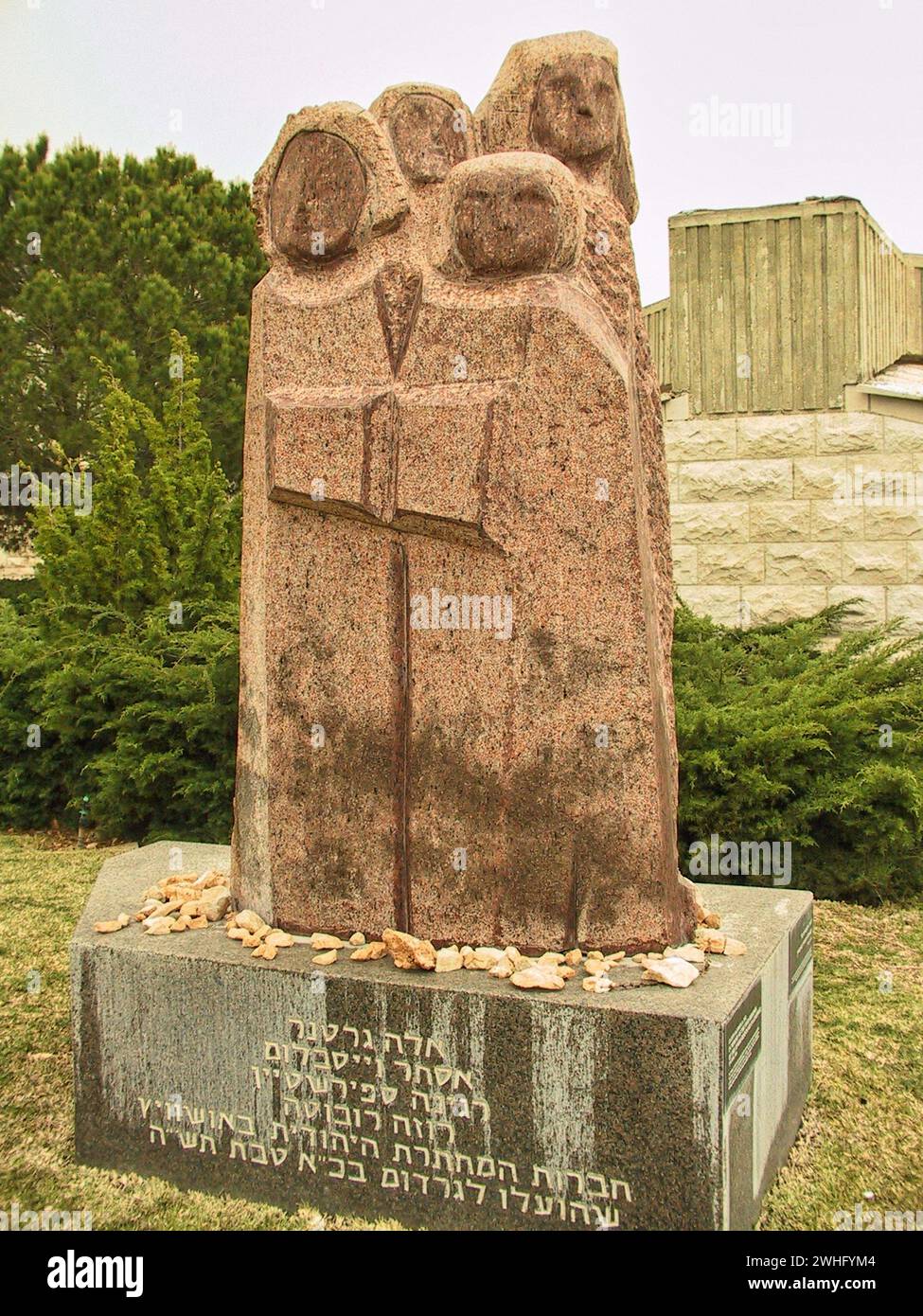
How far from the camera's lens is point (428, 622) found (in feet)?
8.91

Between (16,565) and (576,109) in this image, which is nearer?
(576,109)

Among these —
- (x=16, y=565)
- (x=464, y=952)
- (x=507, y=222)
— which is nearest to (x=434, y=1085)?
(x=464, y=952)

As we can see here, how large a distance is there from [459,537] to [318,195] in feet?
2.87

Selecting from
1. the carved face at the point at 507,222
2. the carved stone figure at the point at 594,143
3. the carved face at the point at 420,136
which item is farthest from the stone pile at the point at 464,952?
the carved face at the point at 420,136

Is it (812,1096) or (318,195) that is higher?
(318,195)

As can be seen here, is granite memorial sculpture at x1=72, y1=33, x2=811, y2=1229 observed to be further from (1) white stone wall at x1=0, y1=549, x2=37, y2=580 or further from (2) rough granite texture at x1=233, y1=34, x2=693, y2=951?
(1) white stone wall at x1=0, y1=549, x2=37, y2=580

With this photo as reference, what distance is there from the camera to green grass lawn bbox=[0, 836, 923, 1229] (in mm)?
2619

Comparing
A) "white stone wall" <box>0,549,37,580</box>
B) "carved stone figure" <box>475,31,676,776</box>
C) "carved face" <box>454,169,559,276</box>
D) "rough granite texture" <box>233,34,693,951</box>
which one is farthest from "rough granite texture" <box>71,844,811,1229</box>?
"white stone wall" <box>0,549,37,580</box>

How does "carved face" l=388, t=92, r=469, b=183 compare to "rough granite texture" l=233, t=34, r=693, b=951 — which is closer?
"rough granite texture" l=233, t=34, r=693, b=951

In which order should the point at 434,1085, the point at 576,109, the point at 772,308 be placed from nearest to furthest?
the point at 434,1085, the point at 576,109, the point at 772,308

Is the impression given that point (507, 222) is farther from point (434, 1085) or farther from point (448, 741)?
point (434, 1085)

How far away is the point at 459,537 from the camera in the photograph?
2662 millimetres

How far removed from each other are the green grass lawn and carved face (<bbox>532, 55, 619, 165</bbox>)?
2.43 m

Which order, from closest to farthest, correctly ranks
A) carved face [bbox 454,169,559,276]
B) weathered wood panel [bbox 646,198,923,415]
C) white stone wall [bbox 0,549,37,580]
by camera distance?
carved face [bbox 454,169,559,276] → weathered wood panel [bbox 646,198,923,415] → white stone wall [bbox 0,549,37,580]
